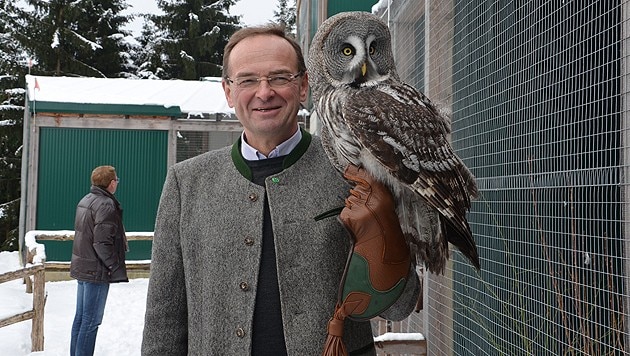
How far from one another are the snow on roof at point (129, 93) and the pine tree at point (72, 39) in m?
10.0

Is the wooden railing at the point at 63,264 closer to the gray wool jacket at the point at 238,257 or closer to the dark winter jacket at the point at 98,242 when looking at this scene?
the dark winter jacket at the point at 98,242

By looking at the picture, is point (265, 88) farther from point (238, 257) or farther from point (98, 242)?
point (98, 242)

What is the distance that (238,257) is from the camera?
1.85m

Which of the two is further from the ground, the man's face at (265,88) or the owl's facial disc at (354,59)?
the owl's facial disc at (354,59)

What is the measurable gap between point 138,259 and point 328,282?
29.8ft

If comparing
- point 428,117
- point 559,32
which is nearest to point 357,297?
point 428,117

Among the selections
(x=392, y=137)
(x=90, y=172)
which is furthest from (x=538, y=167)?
(x=90, y=172)

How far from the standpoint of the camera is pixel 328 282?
185 centimetres

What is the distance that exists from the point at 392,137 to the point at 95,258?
14.3ft

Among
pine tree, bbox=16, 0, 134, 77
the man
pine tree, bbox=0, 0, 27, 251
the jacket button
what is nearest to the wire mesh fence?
the man

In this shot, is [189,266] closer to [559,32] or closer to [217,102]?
[559,32]

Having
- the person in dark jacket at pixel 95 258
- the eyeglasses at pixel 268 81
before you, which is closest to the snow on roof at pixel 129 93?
the person in dark jacket at pixel 95 258

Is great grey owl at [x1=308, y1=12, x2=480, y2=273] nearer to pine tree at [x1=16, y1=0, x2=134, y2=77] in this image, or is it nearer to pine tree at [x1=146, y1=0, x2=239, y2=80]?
pine tree at [x1=16, y1=0, x2=134, y2=77]

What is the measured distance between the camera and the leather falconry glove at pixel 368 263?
1.72 meters
